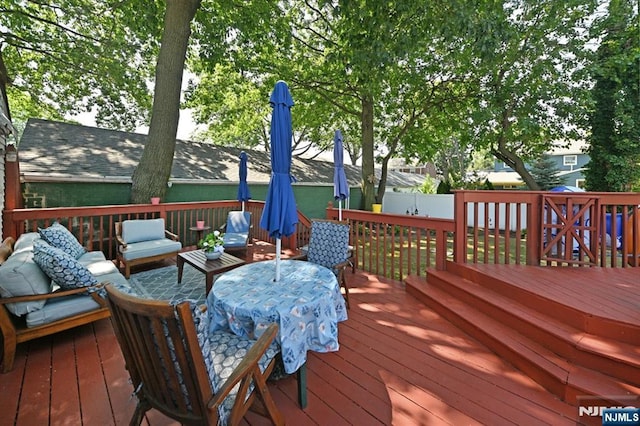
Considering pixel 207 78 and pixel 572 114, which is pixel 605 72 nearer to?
pixel 572 114

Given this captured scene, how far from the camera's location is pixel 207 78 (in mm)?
10234

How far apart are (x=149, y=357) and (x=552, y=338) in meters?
3.18

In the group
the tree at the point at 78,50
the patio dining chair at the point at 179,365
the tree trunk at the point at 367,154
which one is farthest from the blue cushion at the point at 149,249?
the tree trunk at the point at 367,154

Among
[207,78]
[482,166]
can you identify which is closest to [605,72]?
[207,78]

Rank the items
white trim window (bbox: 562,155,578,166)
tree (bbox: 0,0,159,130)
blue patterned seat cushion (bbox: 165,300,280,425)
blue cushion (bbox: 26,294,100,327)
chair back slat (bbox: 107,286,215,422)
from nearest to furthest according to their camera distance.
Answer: chair back slat (bbox: 107,286,215,422)
blue patterned seat cushion (bbox: 165,300,280,425)
blue cushion (bbox: 26,294,100,327)
tree (bbox: 0,0,159,130)
white trim window (bbox: 562,155,578,166)

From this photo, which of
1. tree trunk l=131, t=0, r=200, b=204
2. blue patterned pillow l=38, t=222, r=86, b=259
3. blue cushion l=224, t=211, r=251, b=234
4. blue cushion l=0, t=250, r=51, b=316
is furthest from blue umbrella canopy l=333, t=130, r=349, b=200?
blue patterned pillow l=38, t=222, r=86, b=259

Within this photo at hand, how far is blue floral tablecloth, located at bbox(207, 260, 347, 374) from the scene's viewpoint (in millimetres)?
2133

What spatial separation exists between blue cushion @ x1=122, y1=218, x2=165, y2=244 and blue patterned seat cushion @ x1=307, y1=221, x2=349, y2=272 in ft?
11.1

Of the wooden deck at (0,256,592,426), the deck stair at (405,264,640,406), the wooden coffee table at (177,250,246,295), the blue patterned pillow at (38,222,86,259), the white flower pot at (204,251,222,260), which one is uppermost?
the blue patterned pillow at (38,222,86,259)

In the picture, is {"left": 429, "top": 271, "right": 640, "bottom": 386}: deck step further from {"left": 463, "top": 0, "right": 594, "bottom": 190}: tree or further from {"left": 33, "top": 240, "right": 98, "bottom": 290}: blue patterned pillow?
{"left": 463, "top": 0, "right": 594, "bottom": 190}: tree

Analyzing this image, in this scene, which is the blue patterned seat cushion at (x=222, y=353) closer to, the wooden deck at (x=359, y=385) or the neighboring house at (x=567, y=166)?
the wooden deck at (x=359, y=385)

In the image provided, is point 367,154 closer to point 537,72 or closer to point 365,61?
point 537,72

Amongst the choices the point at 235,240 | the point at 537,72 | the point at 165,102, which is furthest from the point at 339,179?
the point at 537,72

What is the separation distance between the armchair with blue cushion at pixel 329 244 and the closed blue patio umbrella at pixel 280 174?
1421mm
